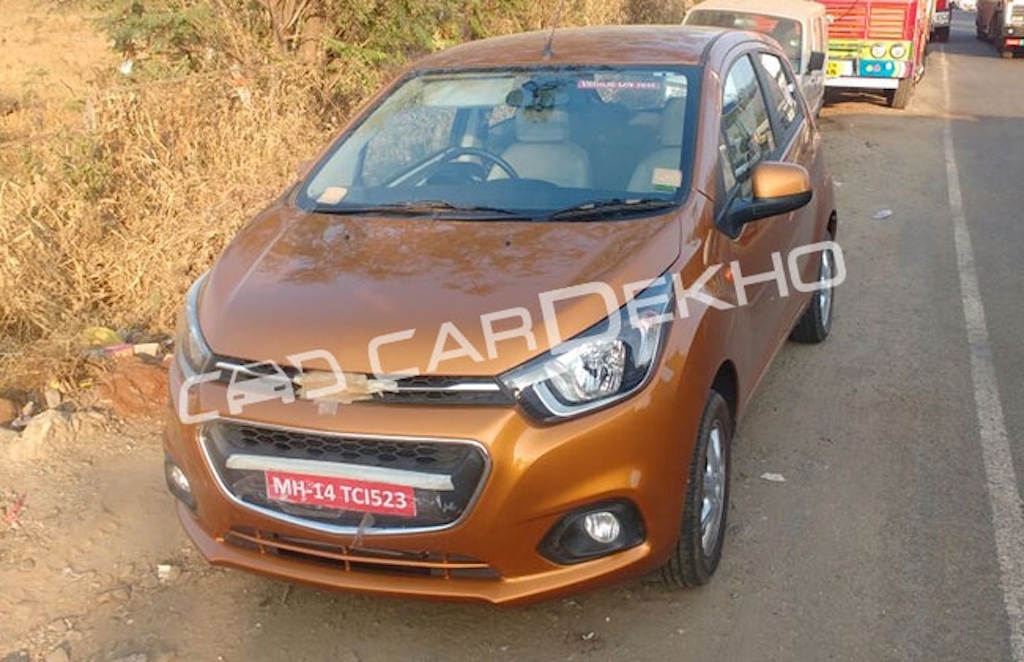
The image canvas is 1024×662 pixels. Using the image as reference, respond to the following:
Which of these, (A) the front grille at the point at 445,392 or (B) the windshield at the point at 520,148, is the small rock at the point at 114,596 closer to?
(A) the front grille at the point at 445,392

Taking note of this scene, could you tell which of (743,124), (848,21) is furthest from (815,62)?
(743,124)

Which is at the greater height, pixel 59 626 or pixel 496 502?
pixel 496 502

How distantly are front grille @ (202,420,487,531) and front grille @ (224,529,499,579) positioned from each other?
0.27ft

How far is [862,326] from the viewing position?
6.03 metres

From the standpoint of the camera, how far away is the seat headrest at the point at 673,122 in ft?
12.6

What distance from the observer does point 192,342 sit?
129 inches

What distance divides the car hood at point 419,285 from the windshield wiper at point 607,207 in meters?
0.07

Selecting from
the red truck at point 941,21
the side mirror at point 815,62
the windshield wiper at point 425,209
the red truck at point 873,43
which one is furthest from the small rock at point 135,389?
the red truck at point 941,21

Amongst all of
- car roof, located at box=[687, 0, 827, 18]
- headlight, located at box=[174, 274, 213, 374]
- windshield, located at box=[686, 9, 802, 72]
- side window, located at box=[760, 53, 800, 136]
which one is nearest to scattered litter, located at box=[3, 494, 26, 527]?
headlight, located at box=[174, 274, 213, 374]

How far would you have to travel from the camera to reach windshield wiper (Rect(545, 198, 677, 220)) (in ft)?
11.7

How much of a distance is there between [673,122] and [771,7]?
27.4ft

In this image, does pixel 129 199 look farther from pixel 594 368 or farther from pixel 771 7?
pixel 771 7

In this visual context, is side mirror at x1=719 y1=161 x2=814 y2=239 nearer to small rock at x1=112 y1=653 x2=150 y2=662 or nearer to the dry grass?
small rock at x1=112 y1=653 x2=150 y2=662

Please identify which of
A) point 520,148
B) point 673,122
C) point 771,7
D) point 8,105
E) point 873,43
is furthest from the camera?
point 873,43
